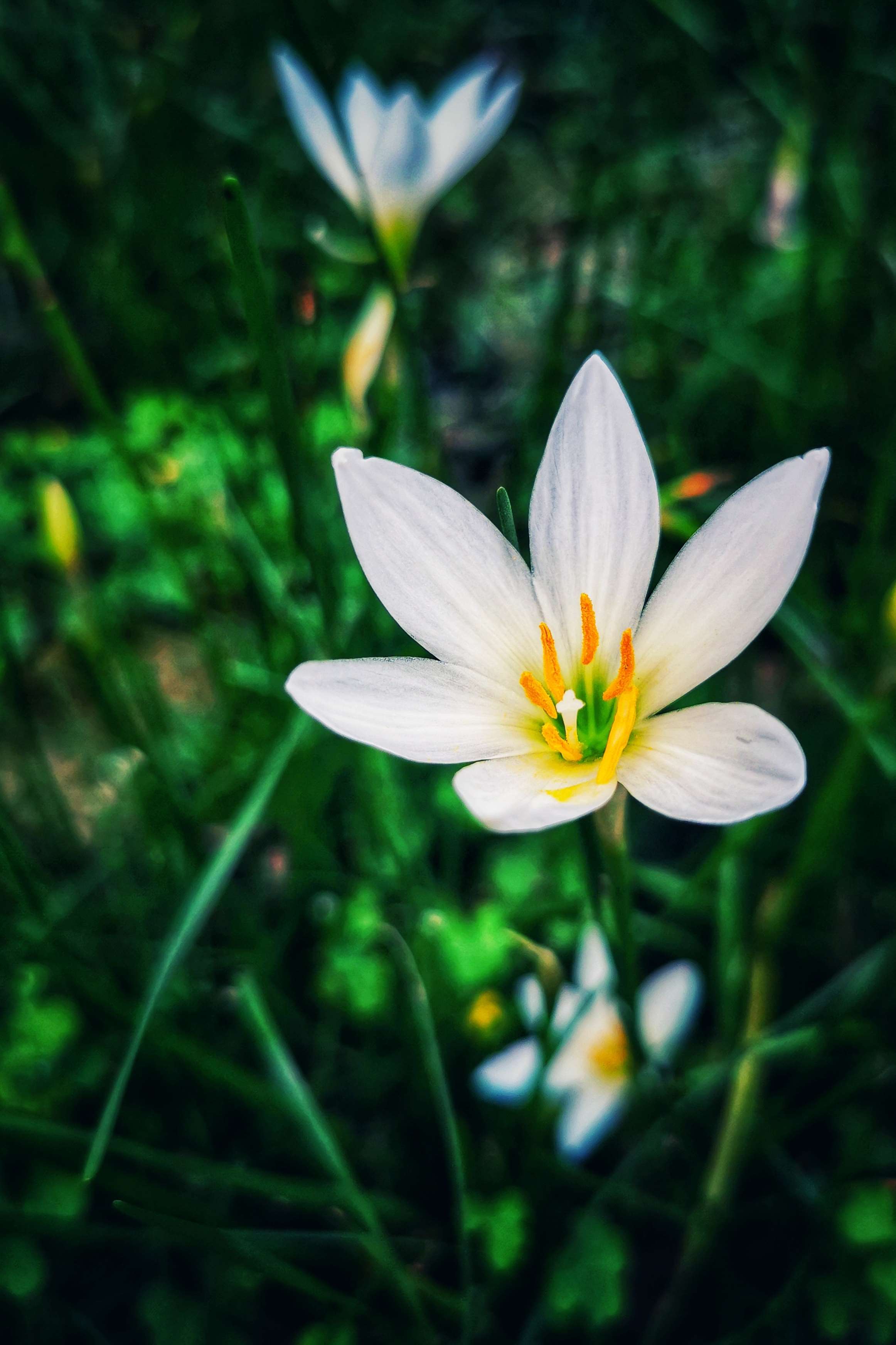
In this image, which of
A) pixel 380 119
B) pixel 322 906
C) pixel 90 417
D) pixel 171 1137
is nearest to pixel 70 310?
pixel 90 417

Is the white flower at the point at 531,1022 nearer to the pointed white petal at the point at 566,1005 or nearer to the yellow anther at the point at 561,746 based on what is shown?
the pointed white petal at the point at 566,1005

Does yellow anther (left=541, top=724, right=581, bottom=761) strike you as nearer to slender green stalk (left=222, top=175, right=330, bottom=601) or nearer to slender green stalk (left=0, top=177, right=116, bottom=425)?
slender green stalk (left=222, top=175, right=330, bottom=601)

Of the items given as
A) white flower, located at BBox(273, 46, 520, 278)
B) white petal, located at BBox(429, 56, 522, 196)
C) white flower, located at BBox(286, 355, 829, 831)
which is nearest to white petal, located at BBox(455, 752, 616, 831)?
white flower, located at BBox(286, 355, 829, 831)

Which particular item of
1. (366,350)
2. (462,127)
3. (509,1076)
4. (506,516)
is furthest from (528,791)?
(462,127)

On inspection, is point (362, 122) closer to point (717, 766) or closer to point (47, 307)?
point (47, 307)

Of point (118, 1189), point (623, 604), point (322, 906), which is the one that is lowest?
point (322, 906)

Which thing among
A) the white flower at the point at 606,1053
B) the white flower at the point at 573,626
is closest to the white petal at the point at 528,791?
the white flower at the point at 573,626

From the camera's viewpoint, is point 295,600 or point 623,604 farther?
point 295,600

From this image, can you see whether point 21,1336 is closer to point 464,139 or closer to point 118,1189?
point 118,1189
